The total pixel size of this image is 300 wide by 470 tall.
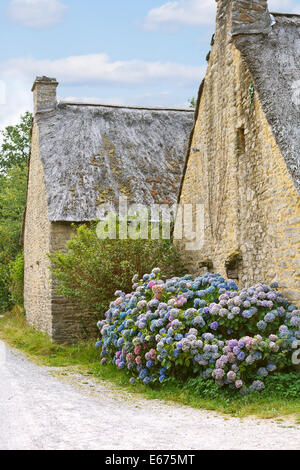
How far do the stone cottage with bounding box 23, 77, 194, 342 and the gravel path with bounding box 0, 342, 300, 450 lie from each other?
6433 millimetres

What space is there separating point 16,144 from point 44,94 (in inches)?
579

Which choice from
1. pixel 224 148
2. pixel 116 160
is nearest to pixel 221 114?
pixel 224 148

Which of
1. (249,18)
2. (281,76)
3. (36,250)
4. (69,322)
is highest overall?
(249,18)

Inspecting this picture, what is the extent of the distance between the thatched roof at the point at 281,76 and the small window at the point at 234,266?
87.0 inches

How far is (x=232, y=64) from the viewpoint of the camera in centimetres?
1066

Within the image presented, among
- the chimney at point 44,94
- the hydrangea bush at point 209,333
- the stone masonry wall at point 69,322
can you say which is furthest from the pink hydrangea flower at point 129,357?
the chimney at point 44,94

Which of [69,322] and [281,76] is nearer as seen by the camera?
[281,76]

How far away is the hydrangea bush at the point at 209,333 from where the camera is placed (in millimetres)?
7871

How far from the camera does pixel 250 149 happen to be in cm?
984

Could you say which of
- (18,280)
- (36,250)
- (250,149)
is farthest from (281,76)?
(18,280)
